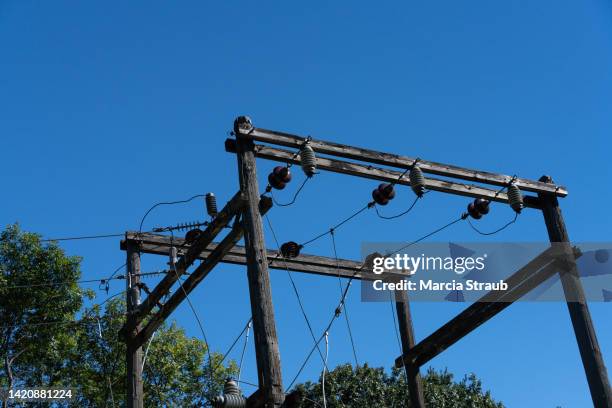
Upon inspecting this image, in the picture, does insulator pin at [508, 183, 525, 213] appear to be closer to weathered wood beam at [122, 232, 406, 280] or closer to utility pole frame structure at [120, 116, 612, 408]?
utility pole frame structure at [120, 116, 612, 408]

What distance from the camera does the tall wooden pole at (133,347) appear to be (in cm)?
1209

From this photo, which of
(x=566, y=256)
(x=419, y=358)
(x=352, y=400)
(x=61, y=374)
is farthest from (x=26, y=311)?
(x=566, y=256)

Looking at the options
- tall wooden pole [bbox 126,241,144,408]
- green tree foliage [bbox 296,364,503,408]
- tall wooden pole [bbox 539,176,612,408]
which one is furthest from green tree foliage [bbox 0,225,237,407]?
tall wooden pole [bbox 539,176,612,408]

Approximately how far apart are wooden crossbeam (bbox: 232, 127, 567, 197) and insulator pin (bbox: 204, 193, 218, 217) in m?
1.50

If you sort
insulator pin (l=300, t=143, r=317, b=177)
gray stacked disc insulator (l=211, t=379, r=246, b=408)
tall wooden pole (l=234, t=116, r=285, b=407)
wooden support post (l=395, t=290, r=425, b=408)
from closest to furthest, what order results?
tall wooden pole (l=234, t=116, r=285, b=407), gray stacked disc insulator (l=211, t=379, r=246, b=408), insulator pin (l=300, t=143, r=317, b=177), wooden support post (l=395, t=290, r=425, b=408)

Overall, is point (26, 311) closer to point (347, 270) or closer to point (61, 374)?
point (61, 374)

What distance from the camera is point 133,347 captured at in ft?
40.7

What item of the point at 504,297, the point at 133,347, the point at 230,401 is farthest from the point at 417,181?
the point at 133,347

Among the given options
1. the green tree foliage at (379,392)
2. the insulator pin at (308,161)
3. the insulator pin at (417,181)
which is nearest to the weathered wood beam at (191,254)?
the insulator pin at (308,161)

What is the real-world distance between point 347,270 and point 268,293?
16.1ft

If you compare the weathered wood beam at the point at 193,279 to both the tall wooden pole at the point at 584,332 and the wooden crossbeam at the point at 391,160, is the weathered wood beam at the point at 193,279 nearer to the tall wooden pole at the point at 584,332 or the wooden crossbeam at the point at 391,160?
the wooden crossbeam at the point at 391,160

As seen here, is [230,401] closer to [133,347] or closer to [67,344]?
[133,347]

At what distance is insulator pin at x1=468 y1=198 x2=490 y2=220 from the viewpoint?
11844 millimetres

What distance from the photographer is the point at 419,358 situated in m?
12.9
